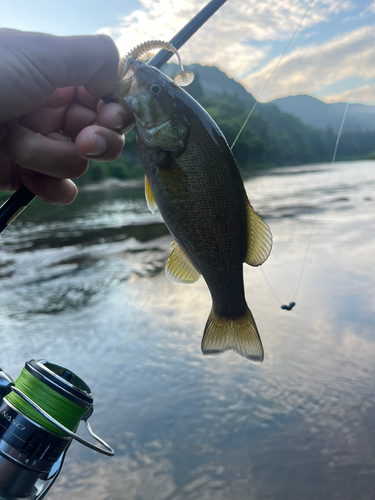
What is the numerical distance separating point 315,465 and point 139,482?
109cm

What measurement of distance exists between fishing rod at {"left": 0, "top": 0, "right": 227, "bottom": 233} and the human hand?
8.9 inches

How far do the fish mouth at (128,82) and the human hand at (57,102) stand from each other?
27 millimetres

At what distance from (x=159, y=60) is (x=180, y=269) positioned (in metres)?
1.06

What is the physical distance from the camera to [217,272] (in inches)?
51.3

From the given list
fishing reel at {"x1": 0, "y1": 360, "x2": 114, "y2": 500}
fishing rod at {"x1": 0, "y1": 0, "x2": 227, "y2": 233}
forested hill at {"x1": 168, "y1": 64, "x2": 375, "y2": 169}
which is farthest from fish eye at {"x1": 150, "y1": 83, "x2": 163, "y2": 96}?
forested hill at {"x1": 168, "y1": 64, "x2": 375, "y2": 169}

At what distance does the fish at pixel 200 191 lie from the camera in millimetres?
1193

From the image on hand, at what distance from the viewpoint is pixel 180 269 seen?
138 cm

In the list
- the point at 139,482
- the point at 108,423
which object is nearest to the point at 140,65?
the point at 139,482

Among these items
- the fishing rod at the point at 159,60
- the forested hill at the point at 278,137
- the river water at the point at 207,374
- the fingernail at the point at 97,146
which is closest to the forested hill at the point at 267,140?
the forested hill at the point at 278,137

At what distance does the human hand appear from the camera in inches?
51.3

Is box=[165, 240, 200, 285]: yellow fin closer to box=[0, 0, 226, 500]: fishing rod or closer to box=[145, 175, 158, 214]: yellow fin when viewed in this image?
box=[145, 175, 158, 214]: yellow fin

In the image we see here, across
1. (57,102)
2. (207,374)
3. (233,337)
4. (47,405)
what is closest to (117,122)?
(57,102)

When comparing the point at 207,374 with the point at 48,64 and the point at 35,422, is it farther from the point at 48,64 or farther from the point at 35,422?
the point at 48,64

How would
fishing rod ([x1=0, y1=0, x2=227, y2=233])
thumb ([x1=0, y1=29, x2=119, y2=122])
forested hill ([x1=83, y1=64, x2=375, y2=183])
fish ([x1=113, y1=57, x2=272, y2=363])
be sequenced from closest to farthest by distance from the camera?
1. fish ([x1=113, y1=57, x2=272, y2=363])
2. thumb ([x1=0, y1=29, x2=119, y2=122])
3. fishing rod ([x1=0, y1=0, x2=227, y2=233])
4. forested hill ([x1=83, y1=64, x2=375, y2=183])
